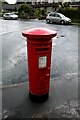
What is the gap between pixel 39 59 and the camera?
4.65 metres

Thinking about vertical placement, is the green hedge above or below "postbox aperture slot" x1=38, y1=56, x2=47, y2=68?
below

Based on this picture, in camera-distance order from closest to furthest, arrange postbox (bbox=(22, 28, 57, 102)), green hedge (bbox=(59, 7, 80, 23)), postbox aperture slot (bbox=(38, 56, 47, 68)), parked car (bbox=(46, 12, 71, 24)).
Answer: postbox (bbox=(22, 28, 57, 102)), postbox aperture slot (bbox=(38, 56, 47, 68)), parked car (bbox=(46, 12, 71, 24)), green hedge (bbox=(59, 7, 80, 23))

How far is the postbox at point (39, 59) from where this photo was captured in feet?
14.8

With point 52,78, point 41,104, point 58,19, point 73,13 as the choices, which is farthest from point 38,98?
point 73,13

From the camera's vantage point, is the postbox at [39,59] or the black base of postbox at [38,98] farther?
the black base of postbox at [38,98]

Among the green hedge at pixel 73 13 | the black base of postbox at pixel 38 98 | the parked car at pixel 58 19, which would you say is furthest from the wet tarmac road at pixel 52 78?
the green hedge at pixel 73 13

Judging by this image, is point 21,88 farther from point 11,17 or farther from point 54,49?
point 11,17

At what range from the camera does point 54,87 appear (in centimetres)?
571

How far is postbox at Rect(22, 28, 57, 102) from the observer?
4.50m

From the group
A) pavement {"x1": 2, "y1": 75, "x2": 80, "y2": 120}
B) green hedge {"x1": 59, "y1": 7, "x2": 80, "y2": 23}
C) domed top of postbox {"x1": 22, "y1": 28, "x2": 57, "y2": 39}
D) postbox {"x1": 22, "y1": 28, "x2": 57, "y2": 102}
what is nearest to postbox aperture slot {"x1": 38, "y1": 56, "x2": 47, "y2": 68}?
postbox {"x1": 22, "y1": 28, "x2": 57, "y2": 102}

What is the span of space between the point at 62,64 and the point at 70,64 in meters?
0.27

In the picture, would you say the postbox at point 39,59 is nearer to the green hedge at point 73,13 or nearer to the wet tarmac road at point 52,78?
the wet tarmac road at point 52,78

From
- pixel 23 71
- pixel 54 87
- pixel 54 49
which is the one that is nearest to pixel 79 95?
pixel 54 87

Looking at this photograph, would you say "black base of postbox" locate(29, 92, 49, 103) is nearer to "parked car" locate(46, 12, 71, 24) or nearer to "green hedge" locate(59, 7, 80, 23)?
"parked car" locate(46, 12, 71, 24)
